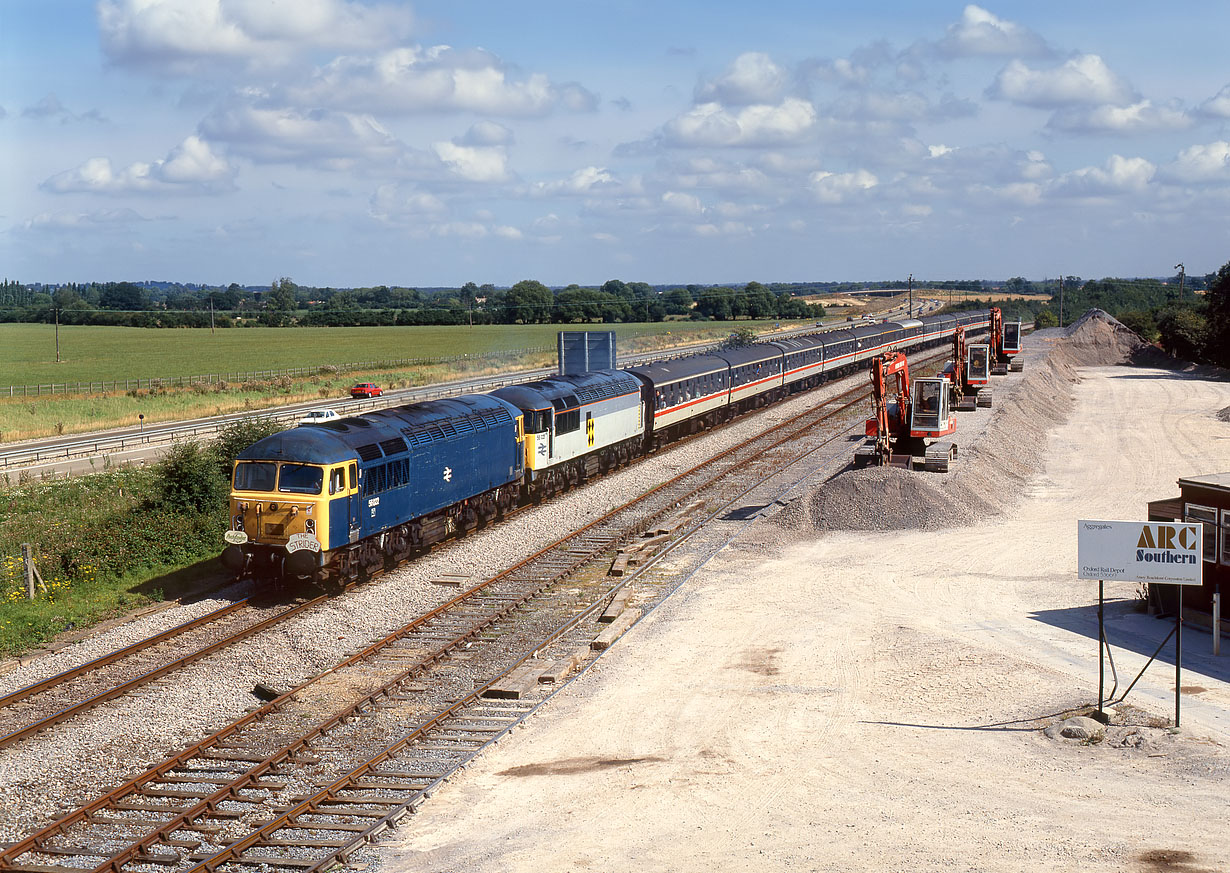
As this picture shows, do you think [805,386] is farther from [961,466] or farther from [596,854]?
[596,854]

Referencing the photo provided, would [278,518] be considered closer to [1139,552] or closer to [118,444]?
[1139,552]

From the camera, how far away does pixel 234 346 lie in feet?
474

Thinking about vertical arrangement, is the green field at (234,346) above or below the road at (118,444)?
above

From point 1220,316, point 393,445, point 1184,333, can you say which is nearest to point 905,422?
point 393,445

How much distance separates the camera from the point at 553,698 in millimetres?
19859

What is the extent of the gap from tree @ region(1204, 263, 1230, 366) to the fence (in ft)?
203

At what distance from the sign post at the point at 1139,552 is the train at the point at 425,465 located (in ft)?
50.9

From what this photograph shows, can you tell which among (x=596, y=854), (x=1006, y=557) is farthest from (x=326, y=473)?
(x=1006, y=557)

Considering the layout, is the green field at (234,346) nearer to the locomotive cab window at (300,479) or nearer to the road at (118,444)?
the road at (118,444)

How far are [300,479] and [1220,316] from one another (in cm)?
9102

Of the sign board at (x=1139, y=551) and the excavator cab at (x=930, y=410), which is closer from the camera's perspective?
the sign board at (x=1139, y=551)

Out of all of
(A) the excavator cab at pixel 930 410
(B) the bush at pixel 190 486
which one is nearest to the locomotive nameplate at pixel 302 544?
(B) the bush at pixel 190 486

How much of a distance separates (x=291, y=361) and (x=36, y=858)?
4328 inches

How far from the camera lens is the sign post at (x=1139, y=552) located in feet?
60.3
